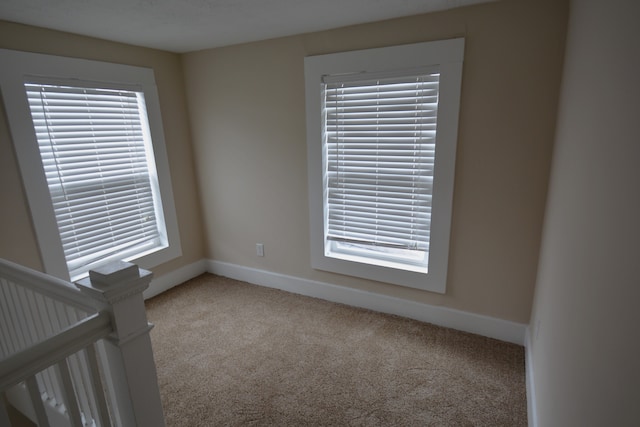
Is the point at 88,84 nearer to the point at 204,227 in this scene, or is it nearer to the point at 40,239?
the point at 40,239

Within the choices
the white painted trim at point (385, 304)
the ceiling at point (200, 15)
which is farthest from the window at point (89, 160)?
the white painted trim at point (385, 304)

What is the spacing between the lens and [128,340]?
1090mm

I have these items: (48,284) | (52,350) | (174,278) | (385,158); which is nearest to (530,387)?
(385,158)

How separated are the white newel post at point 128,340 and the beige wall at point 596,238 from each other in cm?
126

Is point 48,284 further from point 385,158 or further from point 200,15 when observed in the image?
point 385,158

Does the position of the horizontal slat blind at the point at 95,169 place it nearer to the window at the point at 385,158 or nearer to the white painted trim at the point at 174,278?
the white painted trim at the point at 174,278

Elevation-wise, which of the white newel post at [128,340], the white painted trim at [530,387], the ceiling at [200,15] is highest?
the ceiling at [200,15]

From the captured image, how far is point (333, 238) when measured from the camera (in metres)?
2.82

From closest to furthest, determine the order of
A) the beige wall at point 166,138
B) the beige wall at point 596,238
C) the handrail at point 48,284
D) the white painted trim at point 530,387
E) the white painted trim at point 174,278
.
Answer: the beige wall at point 596,238, the handrail at point 48,284, the white painted trim at point 530,387, the beige wall at point 166,138, the white painted trim at point 174,278

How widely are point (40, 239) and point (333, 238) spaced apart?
2030mm

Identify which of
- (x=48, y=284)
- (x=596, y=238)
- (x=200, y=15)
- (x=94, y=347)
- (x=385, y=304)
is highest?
(x=200, y=15)

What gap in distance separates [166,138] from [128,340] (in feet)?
7.77

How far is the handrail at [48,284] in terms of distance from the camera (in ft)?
3.84

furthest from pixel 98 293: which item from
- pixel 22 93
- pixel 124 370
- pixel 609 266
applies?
pixel 22 93
